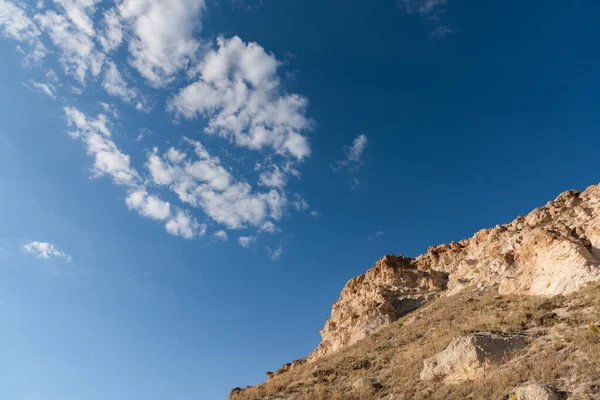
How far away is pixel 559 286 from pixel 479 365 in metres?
11.7

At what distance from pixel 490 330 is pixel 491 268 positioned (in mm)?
16971

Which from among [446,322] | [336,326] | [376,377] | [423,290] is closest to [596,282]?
[446,322]

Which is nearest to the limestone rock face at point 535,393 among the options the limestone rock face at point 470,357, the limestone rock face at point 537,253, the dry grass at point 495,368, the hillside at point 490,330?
the hillside at point 490,330

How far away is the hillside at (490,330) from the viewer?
9.81 metres

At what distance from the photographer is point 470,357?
11.1 meters

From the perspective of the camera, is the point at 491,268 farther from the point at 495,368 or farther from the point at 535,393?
the point at 535,393

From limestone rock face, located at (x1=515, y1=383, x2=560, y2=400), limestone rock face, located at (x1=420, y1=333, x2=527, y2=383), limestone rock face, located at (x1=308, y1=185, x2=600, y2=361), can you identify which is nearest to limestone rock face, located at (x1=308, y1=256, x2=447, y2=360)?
limestone rock face, located at (x1=308, y1=185, x2=600, y2=361)

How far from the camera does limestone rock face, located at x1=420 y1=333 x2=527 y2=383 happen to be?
1092 centimetres

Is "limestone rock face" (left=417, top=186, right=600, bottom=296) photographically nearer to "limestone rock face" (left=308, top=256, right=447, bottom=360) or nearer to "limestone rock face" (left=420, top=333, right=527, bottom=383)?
"limestone rock face" (left=308, top=256, right=447, bottom=360)

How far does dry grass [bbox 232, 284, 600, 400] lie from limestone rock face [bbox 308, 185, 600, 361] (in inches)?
87.0

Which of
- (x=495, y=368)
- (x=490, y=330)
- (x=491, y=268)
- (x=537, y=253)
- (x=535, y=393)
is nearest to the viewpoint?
(x=535, y=393)

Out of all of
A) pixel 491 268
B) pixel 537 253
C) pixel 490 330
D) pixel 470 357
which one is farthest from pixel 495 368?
pixel 491 268

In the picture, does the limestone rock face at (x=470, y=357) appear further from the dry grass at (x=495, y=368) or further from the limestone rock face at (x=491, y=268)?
the limestone rock face at (x=491, y=268)

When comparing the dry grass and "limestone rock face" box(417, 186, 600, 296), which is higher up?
"limestone rock face" box(417, 186, 600, 296)
